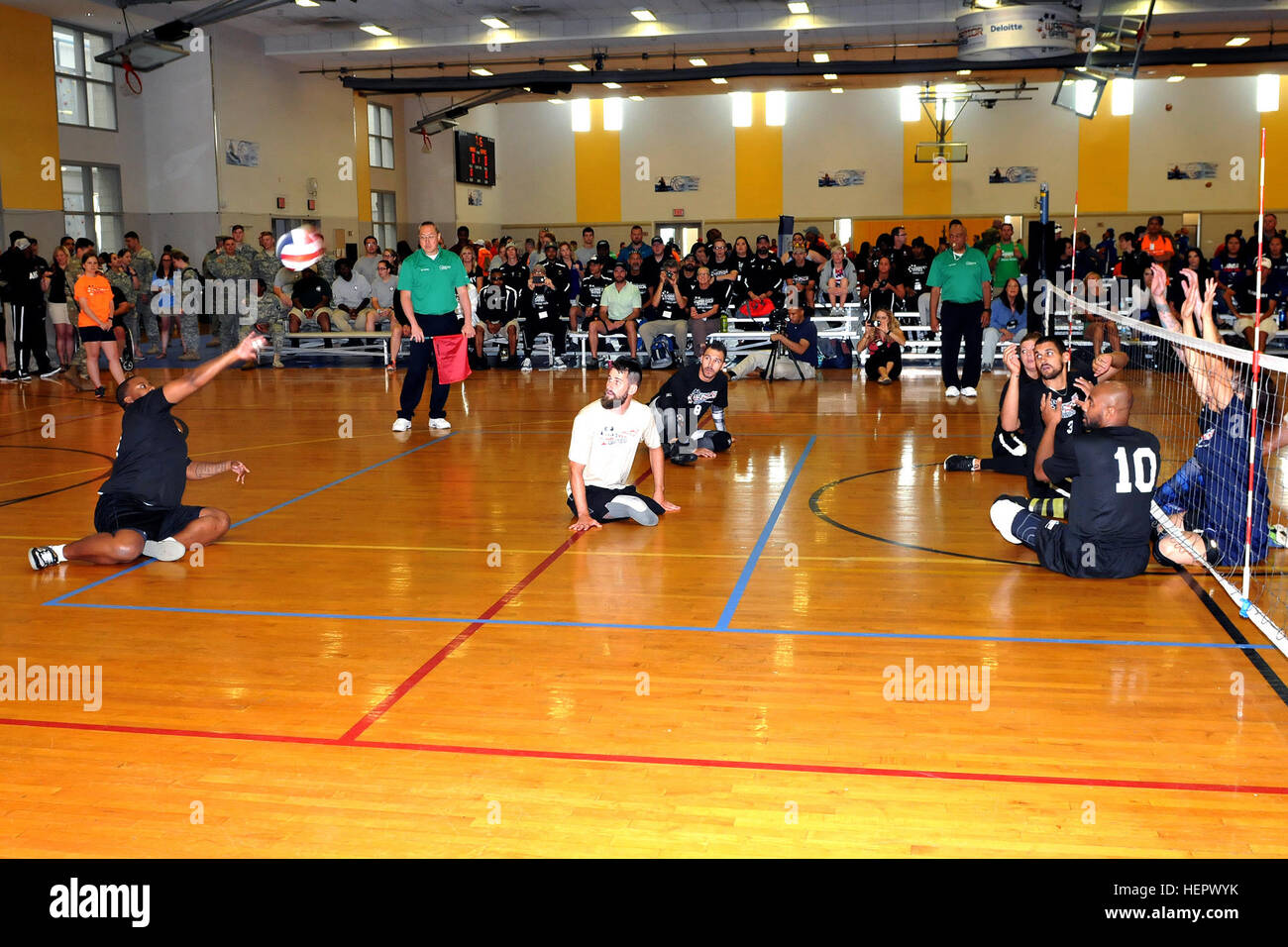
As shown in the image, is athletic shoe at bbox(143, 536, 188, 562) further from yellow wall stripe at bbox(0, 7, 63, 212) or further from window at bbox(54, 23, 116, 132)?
window at bbox(54, 23, 116, 132)

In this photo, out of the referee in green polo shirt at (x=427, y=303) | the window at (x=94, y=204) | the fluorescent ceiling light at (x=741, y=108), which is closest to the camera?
the referee in green polo shirt at (x=427, y=303)

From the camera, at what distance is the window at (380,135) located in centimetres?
3073

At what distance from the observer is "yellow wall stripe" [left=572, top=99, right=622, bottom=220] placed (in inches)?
1384

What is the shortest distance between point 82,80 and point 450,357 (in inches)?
581

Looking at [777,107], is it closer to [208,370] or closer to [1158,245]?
[1158,245]

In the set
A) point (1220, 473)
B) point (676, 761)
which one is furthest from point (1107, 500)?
point (676, 761)

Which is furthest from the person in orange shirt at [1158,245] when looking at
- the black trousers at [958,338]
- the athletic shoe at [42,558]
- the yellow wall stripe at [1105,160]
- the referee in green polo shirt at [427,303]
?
the athletic shoe at [42,558]

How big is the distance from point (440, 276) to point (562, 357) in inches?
295

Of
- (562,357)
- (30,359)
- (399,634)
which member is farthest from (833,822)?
(30,359)

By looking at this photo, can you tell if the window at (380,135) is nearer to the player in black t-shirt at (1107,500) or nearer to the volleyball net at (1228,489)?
the volleyball net at (1228,489)

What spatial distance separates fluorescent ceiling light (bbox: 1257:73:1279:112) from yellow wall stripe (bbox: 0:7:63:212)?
29584 mm

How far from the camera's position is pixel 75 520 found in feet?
26.3

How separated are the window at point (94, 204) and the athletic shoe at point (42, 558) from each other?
1744 centimetres

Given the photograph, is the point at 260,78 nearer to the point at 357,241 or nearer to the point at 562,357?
the point at 357,241
